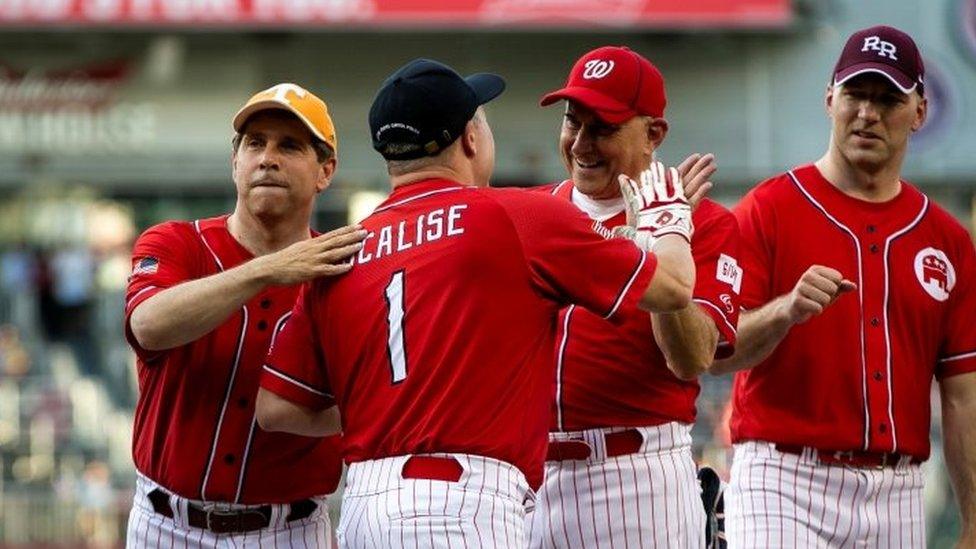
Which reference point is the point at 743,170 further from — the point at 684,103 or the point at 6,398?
the point at 6,398

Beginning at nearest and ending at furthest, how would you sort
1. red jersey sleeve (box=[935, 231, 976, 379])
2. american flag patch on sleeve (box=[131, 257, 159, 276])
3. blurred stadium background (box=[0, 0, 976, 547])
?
american flag patch on sleeve (box=[131, 257, 159, 276])
red jersey sleeve (box=[935, 231, 976, 379])
blurred stadium background (box=[0, 0, 976, 547])

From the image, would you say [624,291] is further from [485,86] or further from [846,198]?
[846,198]

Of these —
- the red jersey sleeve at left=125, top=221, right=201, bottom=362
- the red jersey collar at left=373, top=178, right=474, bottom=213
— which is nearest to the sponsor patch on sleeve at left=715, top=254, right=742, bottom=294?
the red jersey collar at left=373, top=178, right=474, bottom=213

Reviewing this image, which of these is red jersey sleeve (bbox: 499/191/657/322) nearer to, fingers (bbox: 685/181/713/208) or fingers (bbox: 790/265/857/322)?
fingers (bbox: 685/181/713/208)

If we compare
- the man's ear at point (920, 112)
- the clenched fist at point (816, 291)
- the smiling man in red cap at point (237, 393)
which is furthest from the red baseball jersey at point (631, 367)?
the man's ear at point (920, 112)

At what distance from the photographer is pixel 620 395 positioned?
650 cm

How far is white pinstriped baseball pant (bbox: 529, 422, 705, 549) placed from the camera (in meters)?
6.46

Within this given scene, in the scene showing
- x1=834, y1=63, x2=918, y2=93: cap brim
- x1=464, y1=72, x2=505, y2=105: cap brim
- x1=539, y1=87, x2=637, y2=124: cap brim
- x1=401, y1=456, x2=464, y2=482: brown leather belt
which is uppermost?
x1=834, y1=63, x2=918, y2=93: cap brim

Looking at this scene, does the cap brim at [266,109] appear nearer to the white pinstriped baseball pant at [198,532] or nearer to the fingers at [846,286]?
the white pinstriped baseball pant at [198,532]

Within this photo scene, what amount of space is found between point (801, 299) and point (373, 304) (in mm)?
1545

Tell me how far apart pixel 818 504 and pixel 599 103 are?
1585 mm

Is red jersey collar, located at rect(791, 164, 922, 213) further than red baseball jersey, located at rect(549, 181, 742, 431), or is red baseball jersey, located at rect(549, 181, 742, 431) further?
red jersey collar, located at rect(791, 164, 922, 213)

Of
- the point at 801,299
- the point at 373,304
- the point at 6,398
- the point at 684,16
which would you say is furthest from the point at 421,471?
the point at 684,16

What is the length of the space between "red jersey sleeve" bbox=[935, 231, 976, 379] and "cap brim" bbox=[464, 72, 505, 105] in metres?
1.89
